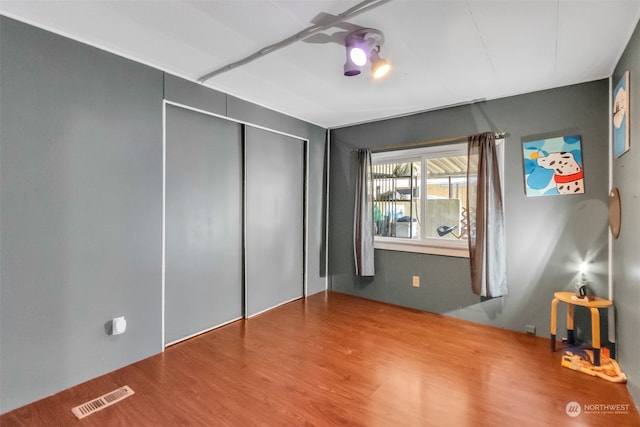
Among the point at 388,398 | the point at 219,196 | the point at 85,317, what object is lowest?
the point at 388,398

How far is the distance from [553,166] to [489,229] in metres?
0.79

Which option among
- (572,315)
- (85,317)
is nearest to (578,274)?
(572,315)

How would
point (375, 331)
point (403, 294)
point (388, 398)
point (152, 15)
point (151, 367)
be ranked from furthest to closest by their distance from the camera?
point (403, 294)
point (375, 331)
point (151, 367)
point (388, 398)
point (152, 15)

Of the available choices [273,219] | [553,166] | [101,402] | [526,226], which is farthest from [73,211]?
[553,166]

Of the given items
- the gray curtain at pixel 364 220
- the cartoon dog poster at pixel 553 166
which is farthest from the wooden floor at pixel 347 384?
the cartoon dog poster at pixel 553 166

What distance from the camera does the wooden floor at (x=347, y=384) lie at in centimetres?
176

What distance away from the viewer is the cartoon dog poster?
2650 mm

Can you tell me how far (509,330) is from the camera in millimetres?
2984

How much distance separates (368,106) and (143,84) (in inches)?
86.3

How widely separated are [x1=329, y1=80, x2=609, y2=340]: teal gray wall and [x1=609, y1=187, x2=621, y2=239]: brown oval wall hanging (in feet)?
0.52

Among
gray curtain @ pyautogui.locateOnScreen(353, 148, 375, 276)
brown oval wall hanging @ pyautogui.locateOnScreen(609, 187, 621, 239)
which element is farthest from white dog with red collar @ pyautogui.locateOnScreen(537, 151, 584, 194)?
gray curtain @ pyautogui.locateOnScreen(353, 148, 375, 276)

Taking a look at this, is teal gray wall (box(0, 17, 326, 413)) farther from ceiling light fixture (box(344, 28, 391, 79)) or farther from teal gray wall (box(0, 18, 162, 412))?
ceiling light fixture (box(344, 28, 391, 79))

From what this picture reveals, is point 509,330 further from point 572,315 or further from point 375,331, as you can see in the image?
point 375,331

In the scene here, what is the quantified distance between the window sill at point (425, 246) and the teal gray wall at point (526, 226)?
72 millimetres
